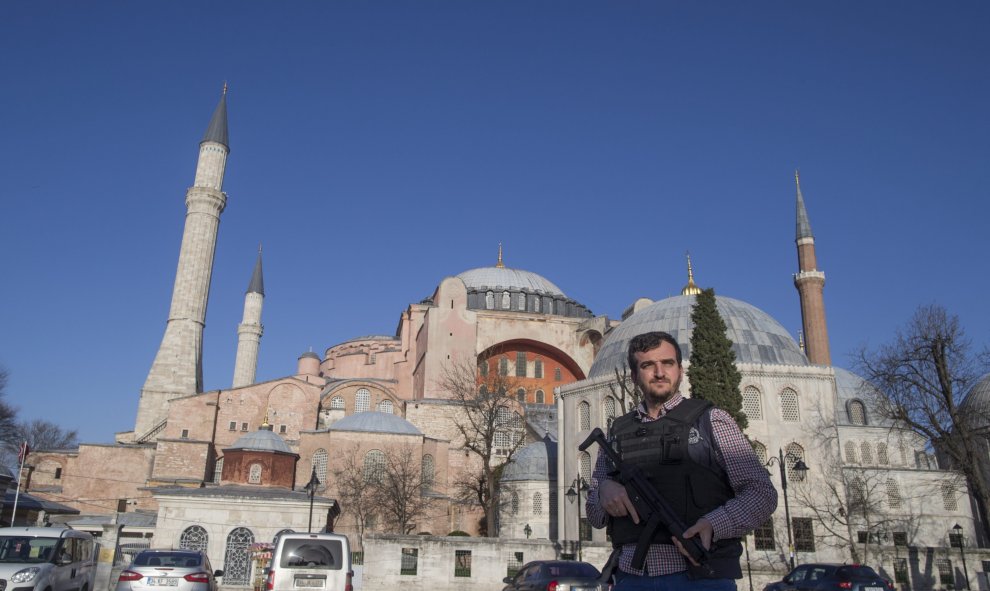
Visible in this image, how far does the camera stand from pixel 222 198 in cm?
4422

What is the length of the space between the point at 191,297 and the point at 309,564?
34427 millimetres

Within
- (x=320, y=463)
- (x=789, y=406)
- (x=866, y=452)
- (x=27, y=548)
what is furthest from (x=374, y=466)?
(x=27, y=548)

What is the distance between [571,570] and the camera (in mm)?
12734

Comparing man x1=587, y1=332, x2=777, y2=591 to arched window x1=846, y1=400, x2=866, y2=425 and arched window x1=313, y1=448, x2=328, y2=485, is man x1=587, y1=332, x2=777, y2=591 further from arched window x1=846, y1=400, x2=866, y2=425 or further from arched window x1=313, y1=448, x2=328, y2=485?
arched window x1=846, y1=400, x2=866, y2=425

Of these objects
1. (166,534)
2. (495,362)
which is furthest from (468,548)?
(495,362)

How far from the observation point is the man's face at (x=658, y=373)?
3.30 m

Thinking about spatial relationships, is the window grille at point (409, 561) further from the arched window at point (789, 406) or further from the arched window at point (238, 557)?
the arched window at point (789, 406)

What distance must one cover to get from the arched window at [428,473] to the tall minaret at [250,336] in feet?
73.2

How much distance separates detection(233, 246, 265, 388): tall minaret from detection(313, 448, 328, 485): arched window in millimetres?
20323

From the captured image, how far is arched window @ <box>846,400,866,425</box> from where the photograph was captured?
3628 centimetres

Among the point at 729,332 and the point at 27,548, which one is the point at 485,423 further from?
the point at 27,548

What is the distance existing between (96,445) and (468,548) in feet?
79.0

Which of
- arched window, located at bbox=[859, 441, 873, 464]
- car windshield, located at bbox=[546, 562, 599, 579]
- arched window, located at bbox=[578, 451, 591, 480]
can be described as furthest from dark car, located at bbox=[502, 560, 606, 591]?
arched window, located at bbox=[859, 441, 873, 464]

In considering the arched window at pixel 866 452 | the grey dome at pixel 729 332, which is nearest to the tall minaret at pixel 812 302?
the arched window at pixel 866 452
